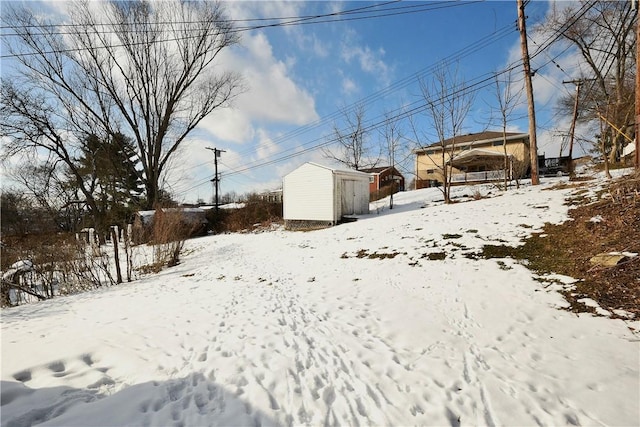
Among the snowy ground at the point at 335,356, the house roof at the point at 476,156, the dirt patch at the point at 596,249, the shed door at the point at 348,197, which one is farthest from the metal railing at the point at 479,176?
the snowy ground at the point at 335,356

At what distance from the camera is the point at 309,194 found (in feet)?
51.6

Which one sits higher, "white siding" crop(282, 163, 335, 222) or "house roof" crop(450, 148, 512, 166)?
"house roof" crop(450, 148, 512, 166)

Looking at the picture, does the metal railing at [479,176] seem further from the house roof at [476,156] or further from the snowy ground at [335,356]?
the snowy ground at [335,356]

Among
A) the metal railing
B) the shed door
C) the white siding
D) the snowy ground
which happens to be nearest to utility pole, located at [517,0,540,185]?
the shed door

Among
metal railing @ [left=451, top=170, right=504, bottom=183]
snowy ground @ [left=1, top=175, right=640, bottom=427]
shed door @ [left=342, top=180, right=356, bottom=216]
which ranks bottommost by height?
snowy ground @ [left=1, top=175, right=640, bottom=427]

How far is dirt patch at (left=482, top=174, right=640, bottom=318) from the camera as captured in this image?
3.68m

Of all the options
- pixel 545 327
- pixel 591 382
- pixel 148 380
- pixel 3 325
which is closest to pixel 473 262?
pixel 545 327

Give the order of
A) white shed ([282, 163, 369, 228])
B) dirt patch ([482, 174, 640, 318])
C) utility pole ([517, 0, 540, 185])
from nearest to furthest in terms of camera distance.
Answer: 1. dirt patch ([482, 174, 640, 318])
2. utility pole ([517, 0, 540, 185])
3. white shed ([282, 163, 369, 228])

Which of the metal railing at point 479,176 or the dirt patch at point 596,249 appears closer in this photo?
the dirt patch at point 596,249

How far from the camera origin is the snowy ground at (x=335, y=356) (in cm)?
221

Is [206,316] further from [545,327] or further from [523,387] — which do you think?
[545,327]

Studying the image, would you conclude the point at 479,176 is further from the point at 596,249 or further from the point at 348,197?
the point at 596,249

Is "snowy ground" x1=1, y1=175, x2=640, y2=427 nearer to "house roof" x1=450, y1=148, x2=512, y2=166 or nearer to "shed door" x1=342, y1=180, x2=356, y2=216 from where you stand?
"shed door" x1=342, y1=180, x2=356, y2=216

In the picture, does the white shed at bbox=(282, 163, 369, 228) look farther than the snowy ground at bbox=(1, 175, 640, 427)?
Yes
